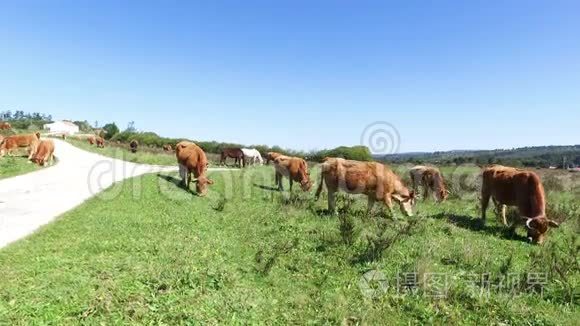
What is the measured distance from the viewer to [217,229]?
13102 millimetres

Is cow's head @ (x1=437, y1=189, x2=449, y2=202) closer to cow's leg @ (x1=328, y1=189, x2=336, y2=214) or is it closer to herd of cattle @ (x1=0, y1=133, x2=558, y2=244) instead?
herd of cattle @ (x1=0, y1=133, x2=558, y2=244)

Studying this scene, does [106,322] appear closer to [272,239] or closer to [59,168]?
[272,239]

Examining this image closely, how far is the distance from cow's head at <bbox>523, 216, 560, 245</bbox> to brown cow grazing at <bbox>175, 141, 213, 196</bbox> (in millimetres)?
12174

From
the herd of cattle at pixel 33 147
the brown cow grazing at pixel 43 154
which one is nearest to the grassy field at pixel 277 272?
the brown cow grazing at pixel 43 154

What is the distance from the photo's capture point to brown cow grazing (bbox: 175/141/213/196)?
1952 cm

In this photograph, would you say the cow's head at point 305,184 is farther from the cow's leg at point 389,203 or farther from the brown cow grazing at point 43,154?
the brown cow grazing at point 43,154

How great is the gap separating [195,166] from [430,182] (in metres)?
11.8

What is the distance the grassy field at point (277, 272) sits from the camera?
7.20m

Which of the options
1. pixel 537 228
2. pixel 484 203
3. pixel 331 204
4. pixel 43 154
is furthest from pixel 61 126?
pixel 537 228

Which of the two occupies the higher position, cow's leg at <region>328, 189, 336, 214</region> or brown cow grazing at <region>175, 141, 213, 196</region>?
brown cow grazing at <region>175, 141, 213, 196</region>

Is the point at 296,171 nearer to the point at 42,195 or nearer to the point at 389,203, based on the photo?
the point at 389,203

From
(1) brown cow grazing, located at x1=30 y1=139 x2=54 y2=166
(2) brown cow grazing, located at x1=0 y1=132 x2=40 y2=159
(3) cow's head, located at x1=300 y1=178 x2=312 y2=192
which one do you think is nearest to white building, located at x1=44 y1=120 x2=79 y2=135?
(2) brown cow grazing, located at x1=0 y1=132 x2=40 y2=159

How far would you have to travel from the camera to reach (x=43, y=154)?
28125mm

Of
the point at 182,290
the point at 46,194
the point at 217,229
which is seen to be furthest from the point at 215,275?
the point at 46,194
